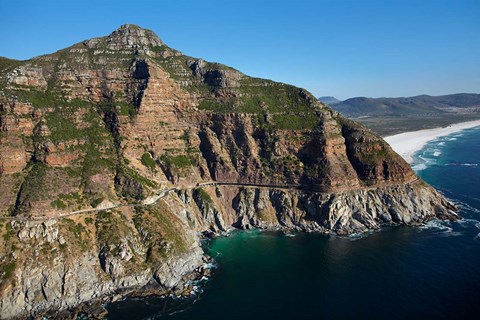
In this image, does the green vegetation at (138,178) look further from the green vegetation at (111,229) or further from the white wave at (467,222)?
the white wave at (467,222)

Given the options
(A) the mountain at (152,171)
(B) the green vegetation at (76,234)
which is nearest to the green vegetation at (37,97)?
(A) the mountain at (152,171)

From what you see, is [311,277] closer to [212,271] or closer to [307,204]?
[212,271]

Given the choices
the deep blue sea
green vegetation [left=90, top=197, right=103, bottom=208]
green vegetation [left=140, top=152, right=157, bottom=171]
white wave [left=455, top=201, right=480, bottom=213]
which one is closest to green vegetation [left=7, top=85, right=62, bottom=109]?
green vegetation [left=140, top=152, right=157, bottom=171]

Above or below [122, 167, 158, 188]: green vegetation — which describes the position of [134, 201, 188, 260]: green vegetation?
below

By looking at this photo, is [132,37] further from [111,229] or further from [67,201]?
[111,229]

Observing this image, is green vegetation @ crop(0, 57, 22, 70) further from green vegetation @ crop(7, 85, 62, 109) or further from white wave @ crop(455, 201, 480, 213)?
white wave @ crop(455, 201, 480, 213)

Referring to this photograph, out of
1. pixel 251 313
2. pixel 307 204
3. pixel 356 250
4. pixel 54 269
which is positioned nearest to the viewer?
pixel 251 313

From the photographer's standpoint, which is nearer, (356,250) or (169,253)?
(169,253)

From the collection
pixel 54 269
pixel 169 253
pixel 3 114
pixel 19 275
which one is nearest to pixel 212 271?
pixel 169 253
